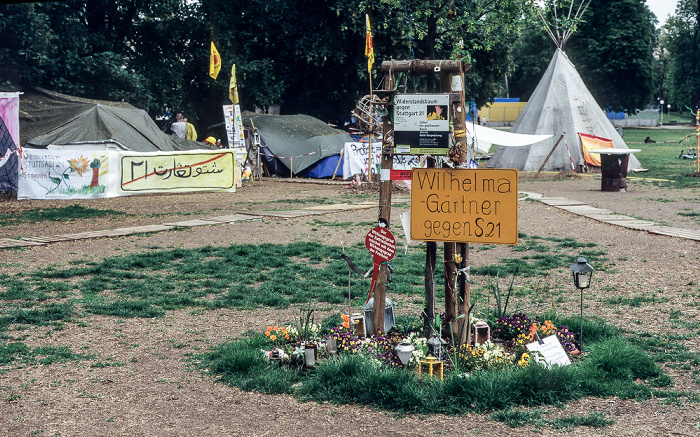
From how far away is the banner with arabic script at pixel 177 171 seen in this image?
58.1 feet

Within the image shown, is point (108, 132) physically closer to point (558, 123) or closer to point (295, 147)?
point (295, 147)

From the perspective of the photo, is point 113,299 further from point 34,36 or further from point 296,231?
point 34,36

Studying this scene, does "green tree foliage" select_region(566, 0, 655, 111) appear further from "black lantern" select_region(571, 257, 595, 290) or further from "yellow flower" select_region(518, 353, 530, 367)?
"yellow flower" select_region(518, 353, 530, 367)

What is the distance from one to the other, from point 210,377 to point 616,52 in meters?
57.7

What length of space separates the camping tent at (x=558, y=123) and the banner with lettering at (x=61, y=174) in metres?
14.9

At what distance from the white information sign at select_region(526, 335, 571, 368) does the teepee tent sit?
70.2 feet

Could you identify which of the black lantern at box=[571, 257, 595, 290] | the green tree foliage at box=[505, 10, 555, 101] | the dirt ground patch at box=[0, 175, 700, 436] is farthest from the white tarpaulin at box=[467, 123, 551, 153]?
the green tree foliage at box=[505, 10, 555, 101]

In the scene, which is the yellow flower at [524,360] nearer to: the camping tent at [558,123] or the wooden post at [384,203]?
the wooden post at [384,203]

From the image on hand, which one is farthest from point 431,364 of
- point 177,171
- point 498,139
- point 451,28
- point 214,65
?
point 451,28

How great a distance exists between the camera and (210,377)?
4.90m

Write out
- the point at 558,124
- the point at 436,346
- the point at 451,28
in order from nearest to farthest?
the point at 436,346 → the point at 451,28 → the point at 558,124

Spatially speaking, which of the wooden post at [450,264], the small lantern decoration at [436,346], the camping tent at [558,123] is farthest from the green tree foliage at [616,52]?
the small lantern decoration at [436,346]

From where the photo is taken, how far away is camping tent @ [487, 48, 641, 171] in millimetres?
25484

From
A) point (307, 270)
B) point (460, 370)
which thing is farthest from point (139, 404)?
point (307, 270)
